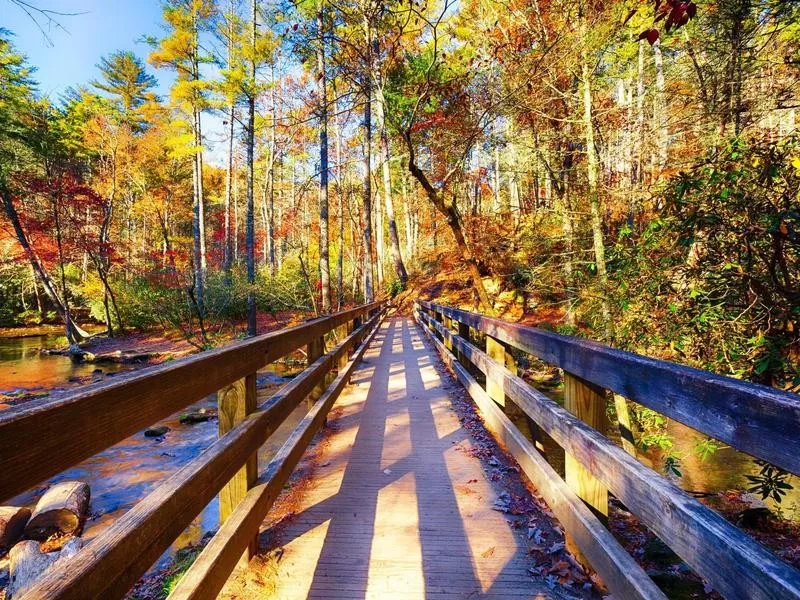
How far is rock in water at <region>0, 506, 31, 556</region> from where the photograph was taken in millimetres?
4504

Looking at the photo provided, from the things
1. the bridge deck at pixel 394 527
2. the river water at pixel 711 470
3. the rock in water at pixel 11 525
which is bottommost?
the river water at pixel 711 470

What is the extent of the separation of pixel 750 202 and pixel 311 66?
14838 mm

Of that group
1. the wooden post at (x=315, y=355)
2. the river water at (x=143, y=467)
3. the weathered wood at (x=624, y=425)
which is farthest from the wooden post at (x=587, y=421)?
the weathered wood at (x=624, y=425)

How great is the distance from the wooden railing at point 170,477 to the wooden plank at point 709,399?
5.29ft

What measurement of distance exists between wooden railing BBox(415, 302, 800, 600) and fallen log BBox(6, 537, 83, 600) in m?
4.06

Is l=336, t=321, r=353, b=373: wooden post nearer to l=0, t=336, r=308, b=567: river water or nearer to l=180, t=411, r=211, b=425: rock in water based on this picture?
l=0, t=336, r=308, b=567: river water

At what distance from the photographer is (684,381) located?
1335 millimetres

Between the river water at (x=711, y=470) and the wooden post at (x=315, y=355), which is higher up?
the wooden post at (x=315, y=355)

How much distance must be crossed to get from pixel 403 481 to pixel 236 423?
1639mm

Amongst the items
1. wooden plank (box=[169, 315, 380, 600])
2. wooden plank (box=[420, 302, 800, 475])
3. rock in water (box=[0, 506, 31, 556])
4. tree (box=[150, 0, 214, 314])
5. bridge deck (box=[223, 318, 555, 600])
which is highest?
tree (box=[150, 0, 214, 314])

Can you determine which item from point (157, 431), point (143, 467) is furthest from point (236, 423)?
point (157, 431)

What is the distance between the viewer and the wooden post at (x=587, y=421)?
6.52 ft

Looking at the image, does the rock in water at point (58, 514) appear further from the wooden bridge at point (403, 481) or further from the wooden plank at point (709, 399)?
the wooden plank at point (709, 399)

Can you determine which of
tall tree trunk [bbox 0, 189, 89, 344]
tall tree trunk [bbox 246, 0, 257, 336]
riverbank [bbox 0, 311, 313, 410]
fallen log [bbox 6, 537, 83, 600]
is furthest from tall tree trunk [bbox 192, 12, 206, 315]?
fallen log [bbox 6, 537, 83, 600]
